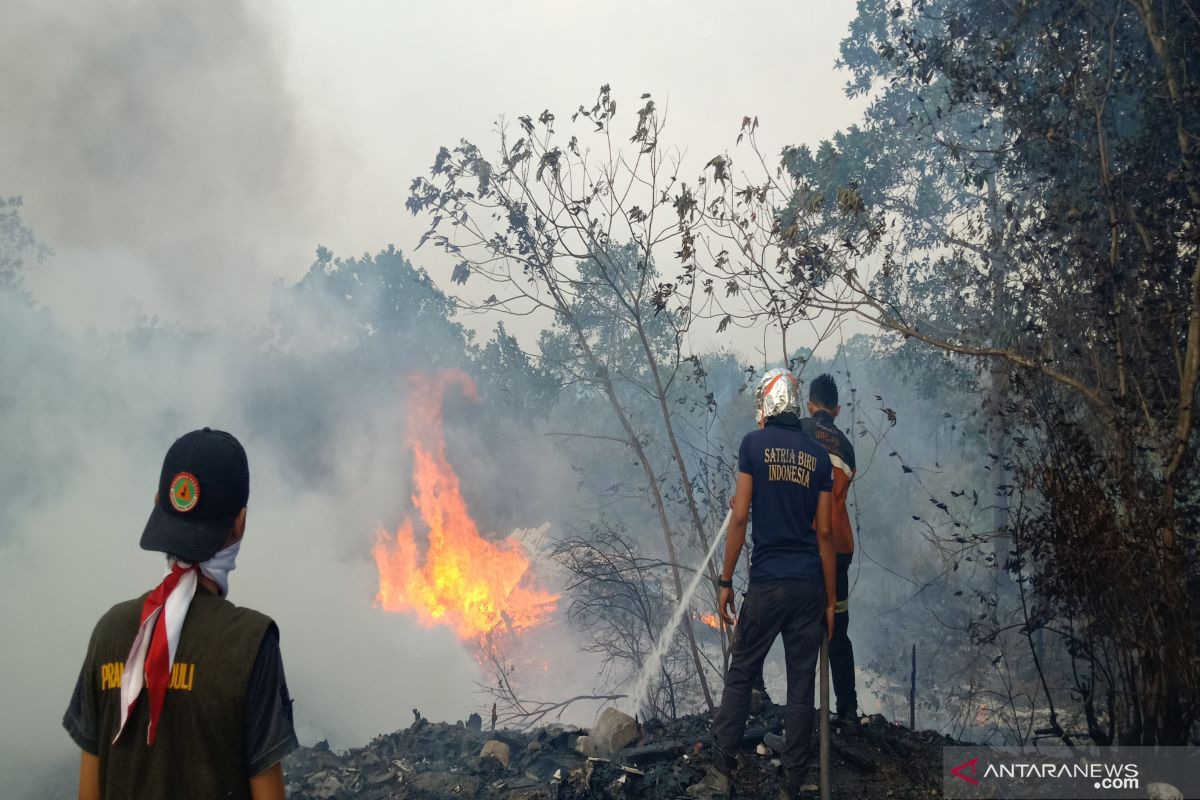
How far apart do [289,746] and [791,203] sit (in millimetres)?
6263

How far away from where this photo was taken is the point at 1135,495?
15.9ft

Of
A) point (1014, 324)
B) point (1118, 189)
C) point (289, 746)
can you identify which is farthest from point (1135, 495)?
point (289, 746)

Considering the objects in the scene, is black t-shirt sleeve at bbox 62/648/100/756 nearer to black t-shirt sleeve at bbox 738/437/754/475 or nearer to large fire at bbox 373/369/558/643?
black t-shirt sleeve at bbox 738/437/754/475

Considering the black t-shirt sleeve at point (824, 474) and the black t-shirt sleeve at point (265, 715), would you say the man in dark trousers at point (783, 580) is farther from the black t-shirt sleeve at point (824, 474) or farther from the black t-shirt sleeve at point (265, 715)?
the black t-shirt sleeve at point (265, 715)

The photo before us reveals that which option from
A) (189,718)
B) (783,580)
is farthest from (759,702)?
(189,718)

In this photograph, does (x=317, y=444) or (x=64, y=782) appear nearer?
(x=64, y=782)

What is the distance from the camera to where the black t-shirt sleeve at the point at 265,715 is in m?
1.99

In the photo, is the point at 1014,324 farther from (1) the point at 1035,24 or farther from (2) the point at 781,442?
(2) the point at 781,442

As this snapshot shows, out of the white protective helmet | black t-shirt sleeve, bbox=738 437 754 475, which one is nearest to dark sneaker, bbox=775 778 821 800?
black t-shirt sleeve, bbox=738 437 754 475

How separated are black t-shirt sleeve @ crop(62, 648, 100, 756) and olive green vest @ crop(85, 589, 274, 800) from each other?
4 centimetres

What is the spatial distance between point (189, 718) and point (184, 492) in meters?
0.60

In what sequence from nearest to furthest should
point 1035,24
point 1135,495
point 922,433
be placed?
point 1135,495 → point 1035,24 → point 922,433

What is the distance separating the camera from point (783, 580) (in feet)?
15.9

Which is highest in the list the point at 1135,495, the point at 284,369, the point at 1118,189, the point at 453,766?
the point at 284,369
